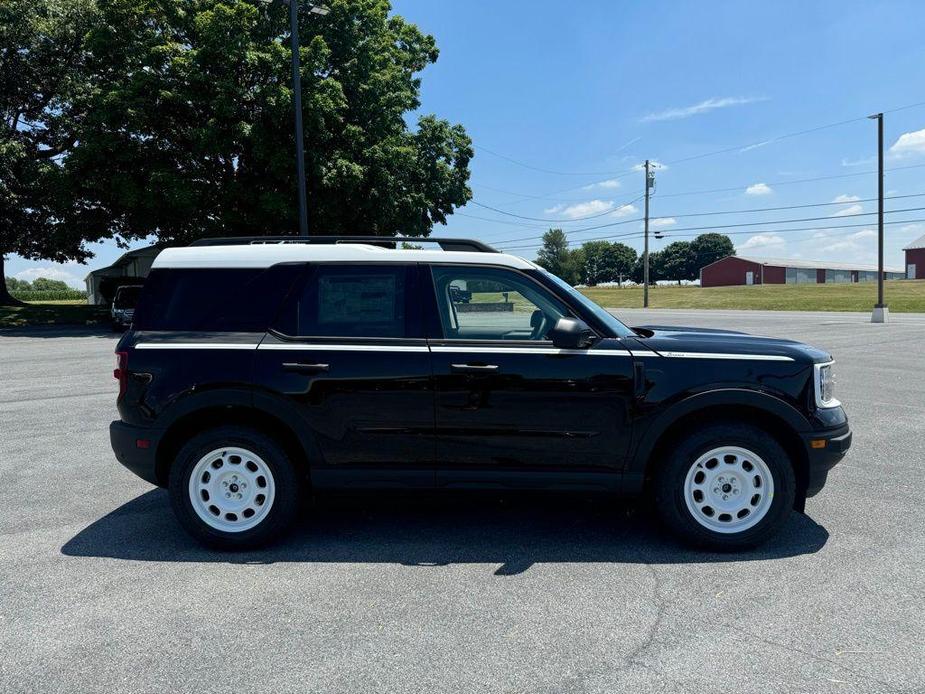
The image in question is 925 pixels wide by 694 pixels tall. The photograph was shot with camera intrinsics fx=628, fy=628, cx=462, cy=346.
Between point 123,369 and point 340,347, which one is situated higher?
point 340,347

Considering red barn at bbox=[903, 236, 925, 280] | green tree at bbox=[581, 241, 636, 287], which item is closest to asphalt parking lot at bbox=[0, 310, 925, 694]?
red barn at bbox=[903, 236, 925, 280]

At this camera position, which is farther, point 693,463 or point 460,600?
point 693,463

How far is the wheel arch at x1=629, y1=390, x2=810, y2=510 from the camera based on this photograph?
12.3 feet

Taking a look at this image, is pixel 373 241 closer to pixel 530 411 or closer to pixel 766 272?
pixel 530 411

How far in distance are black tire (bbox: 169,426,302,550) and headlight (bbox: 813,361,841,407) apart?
3.28 metres

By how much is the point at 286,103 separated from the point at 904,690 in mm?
22195

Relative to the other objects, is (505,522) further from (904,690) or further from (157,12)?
(157,12)

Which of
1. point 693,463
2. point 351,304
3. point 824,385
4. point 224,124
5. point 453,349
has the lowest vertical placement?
point 693,463

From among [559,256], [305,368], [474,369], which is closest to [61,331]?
[305,368]

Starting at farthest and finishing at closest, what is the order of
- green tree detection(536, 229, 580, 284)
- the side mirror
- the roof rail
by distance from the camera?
1. green tree detection(536, 229, 580, 284)
2. the roof rail
3. the side mirror

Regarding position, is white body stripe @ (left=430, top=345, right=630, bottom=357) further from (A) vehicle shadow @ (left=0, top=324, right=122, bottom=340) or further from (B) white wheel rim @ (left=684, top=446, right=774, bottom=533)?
(A) vehicle shadow @ (left=0, top=324, right=122, bottom=340)

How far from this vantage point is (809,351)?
3.96 m

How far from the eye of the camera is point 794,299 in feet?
162

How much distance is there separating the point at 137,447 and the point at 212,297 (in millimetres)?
1053
